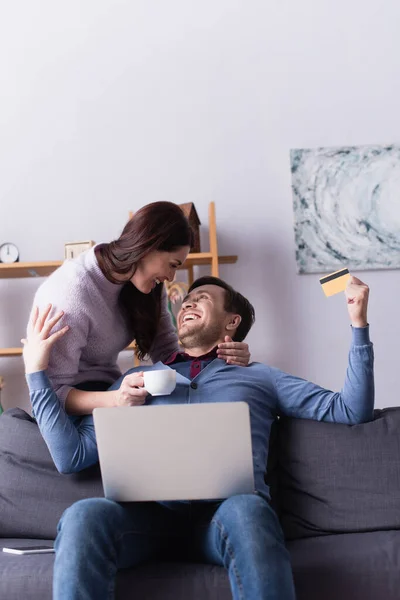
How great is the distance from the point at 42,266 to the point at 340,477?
1.88 metres

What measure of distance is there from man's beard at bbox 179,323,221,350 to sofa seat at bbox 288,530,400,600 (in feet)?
2.25

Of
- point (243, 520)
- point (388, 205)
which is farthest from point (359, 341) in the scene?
point (388, 205)

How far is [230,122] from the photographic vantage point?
350cm

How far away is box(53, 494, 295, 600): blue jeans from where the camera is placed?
4.45 feet

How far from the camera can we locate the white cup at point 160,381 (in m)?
1.64

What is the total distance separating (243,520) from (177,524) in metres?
0.31

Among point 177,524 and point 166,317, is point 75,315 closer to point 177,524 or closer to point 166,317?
point 166,317

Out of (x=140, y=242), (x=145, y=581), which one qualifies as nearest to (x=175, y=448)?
(x=145, y=581)

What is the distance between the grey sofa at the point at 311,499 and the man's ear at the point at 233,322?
343 mm

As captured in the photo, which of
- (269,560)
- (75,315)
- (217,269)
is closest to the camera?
(269,560)

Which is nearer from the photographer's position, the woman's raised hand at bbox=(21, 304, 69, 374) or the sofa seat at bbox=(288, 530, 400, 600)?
the sofa seat at bbox=(288, 530, 400, 600)

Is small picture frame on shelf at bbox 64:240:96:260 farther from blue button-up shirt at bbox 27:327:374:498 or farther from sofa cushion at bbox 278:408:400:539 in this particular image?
sofa cushion at bbox 278:408:400:539

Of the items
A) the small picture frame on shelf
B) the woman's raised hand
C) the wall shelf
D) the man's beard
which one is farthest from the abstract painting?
the woman's raised hand

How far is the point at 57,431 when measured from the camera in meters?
1.80
